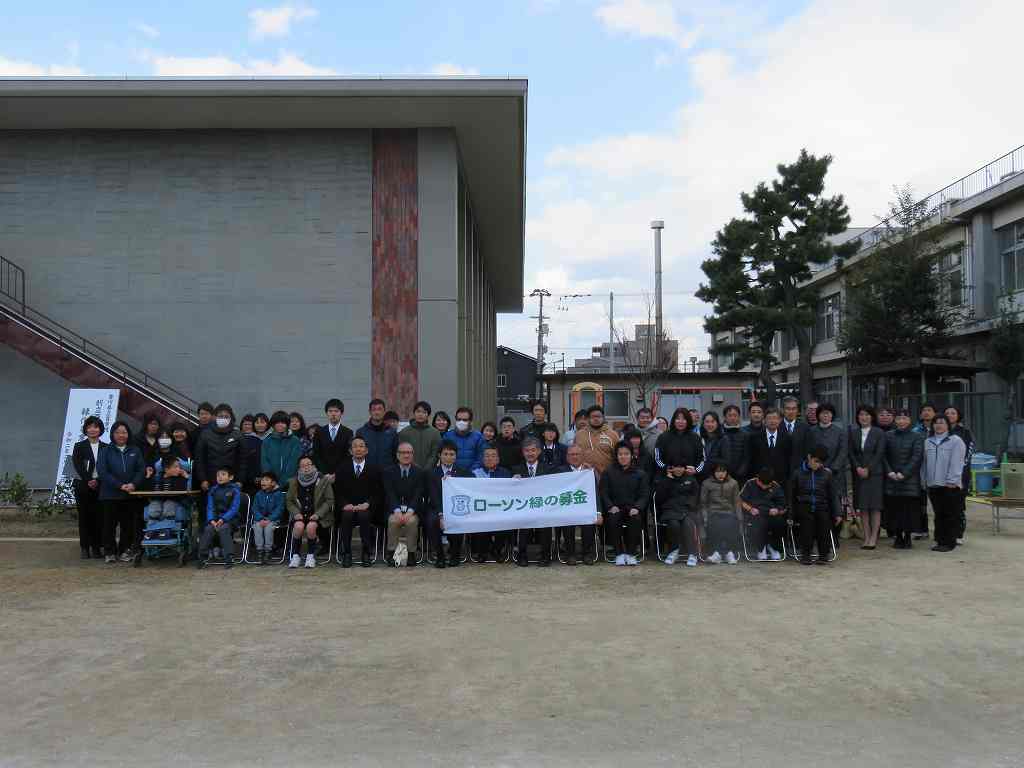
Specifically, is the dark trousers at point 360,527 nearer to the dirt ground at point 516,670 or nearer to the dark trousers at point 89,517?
the dirt ground at point 516,670

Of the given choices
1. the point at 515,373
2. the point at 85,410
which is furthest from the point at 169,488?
the point at 515,373

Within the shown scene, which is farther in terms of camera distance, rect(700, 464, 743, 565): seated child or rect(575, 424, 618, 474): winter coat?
rect(575, 424, 618, 474): winter coat

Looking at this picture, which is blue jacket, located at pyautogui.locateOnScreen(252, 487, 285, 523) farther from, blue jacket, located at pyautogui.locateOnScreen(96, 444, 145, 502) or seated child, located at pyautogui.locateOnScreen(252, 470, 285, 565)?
blue jacket, located at pyautogui.locateOnScreen(96, 444, 145, 502)

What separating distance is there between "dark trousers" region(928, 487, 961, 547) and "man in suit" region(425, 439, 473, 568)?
6045 mm

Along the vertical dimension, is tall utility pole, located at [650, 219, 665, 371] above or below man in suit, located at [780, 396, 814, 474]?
above

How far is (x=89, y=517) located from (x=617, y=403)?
27.2m

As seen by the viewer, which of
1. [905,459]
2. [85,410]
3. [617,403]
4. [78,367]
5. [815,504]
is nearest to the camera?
[815,504]

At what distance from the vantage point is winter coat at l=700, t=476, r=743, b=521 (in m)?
10.4

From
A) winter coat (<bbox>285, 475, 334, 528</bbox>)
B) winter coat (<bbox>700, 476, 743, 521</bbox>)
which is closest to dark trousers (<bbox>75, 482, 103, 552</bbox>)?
winter coat (<bbox>285, 475, 334, 528</bbox>)

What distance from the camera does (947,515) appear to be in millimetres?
11070

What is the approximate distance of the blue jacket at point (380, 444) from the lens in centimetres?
1099

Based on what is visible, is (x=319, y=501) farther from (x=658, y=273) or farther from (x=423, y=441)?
(x=658, y=273)

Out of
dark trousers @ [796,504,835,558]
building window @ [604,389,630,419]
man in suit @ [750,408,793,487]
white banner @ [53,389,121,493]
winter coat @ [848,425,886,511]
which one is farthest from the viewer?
building window @ [604,389,630,419]

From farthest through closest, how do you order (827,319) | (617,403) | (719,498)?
(827,319) < (617,403) < (719,498)
